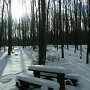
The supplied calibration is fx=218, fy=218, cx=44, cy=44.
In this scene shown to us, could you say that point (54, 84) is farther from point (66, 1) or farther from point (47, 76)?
point (66, 1)

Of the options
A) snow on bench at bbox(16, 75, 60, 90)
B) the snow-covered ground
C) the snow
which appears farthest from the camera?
the snow-covered ground

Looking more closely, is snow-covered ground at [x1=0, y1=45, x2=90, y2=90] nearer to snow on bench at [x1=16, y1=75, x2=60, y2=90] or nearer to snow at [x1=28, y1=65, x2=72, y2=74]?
snow on bench at [x1=16, y1=75, x2=60, y2=90]

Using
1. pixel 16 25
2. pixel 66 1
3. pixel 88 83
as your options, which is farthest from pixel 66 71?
pixel 16 25

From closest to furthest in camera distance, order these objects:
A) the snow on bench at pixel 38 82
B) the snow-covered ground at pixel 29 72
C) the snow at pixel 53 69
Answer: the snow on bench at pixel 38 82
the snow at pixel 53 69
the snow-covered ground at pixel 29 72

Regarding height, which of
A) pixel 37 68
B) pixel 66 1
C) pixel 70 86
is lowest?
pixel 70 86

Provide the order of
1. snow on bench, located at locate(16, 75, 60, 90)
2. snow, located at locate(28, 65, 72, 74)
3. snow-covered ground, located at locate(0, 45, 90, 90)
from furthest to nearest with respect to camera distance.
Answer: snow-covered ground, located at locate(0, 45, 90, 90), snow, located at locate(28, 65, 72, 74), snow on bench, located at locate(16, 75, 60, 90)

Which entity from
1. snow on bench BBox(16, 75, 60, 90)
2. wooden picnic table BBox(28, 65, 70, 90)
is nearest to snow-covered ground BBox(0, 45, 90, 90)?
snow on bench BBox(16, 75, 60, 90)

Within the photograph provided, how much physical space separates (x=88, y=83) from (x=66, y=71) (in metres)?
1.90

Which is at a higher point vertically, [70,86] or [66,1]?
[66,1]

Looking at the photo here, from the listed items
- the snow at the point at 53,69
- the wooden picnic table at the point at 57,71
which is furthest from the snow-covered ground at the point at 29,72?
the snow at the point at 53,69

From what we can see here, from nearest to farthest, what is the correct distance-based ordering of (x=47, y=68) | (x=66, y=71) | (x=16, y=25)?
(x=66, y=71)
(x=47, y=68)
(x=16, y=25)

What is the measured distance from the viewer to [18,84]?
8.02m

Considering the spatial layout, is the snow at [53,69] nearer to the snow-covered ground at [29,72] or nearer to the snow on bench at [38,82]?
the snow on bench at [38,82]

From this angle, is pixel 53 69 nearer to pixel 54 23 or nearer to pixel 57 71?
pixel 57 71
